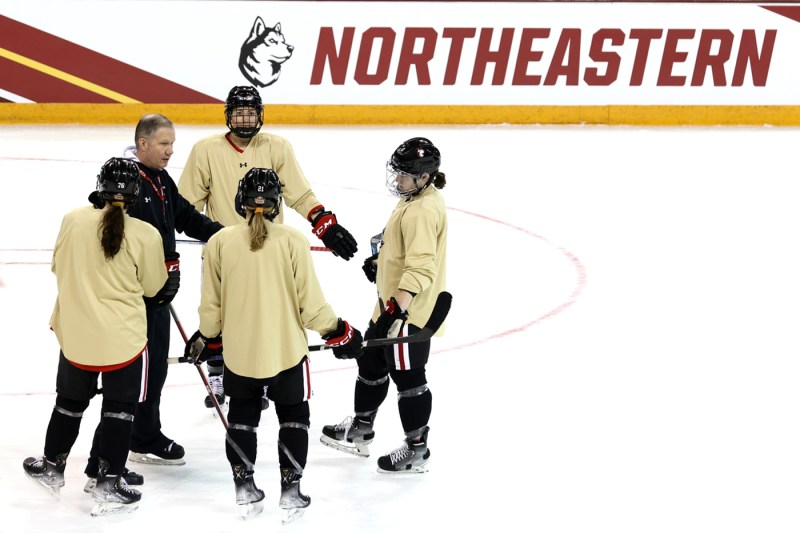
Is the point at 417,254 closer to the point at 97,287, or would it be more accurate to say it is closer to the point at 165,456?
the point at 97,287

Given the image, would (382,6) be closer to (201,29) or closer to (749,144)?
(201,29)

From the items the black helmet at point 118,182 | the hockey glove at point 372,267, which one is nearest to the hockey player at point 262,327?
the black helmet at point 118,182

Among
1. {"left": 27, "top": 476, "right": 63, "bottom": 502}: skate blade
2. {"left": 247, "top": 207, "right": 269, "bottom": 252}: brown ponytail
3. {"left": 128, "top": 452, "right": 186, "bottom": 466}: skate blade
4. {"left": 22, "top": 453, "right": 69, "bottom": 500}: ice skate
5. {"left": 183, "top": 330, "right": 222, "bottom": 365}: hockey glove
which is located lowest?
{"left": 27, "top": 476, "right": 63, "bottom": 502}: skate blade

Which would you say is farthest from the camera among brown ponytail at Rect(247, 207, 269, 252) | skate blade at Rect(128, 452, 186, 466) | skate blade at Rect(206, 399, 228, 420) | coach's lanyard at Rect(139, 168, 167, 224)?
skate blade at Rect(206, 399, 228, 420)

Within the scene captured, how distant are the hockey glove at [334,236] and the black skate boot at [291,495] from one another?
4.07 feet

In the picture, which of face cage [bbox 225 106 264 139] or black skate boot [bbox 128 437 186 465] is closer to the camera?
black skate boot [bbox 128 437 186 465]

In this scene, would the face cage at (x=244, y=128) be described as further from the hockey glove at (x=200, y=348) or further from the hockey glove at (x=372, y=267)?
the hockey glove at (x=200, y=348)

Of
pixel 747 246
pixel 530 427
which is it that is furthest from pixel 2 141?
pixel 530 427

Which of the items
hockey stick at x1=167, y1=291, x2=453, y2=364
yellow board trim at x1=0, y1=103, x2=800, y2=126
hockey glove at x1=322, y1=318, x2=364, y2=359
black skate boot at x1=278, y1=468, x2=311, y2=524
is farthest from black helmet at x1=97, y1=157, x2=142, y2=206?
yellow board trim at x1=0, y1=103, x2=800, y2=126

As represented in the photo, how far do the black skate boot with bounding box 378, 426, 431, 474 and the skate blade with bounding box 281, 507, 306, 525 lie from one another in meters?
0.48

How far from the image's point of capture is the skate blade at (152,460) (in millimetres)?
4277

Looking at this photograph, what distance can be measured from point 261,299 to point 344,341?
12.1 inches

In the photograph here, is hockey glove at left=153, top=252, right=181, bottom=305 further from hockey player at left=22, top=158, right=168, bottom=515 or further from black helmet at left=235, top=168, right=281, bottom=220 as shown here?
black helmet at left=235, top=168, right=281, bottom=220

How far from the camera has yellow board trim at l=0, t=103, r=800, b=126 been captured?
12.8 meters
